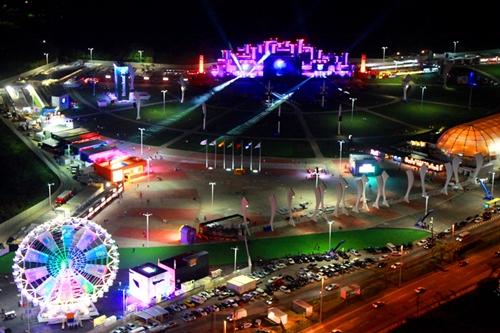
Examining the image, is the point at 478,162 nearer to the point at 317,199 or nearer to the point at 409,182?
the point at 409,182

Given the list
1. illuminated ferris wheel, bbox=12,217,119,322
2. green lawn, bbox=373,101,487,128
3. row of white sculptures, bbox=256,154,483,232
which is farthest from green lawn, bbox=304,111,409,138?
illuminated ferris wheel, bbox=12,217,119,322

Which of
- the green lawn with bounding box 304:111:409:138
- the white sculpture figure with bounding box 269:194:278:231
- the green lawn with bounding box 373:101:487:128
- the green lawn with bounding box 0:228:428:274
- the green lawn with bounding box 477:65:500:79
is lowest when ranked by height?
the green lawn with bounding box 0:228:428:274

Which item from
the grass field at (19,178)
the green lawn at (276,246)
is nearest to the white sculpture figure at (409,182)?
the green lawn at (276,246)

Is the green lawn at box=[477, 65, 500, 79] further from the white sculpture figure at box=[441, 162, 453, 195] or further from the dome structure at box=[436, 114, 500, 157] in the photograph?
the white sculpture figure at box=[441, 162, 453, 195]

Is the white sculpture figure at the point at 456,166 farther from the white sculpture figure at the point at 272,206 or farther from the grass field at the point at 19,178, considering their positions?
the grass field at the point at 19,178

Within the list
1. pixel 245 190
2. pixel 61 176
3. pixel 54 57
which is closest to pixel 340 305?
pixel 245 190

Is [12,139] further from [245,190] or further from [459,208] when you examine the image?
[459,208]

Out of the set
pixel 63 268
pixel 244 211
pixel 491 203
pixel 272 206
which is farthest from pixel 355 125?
pixel 63 268
